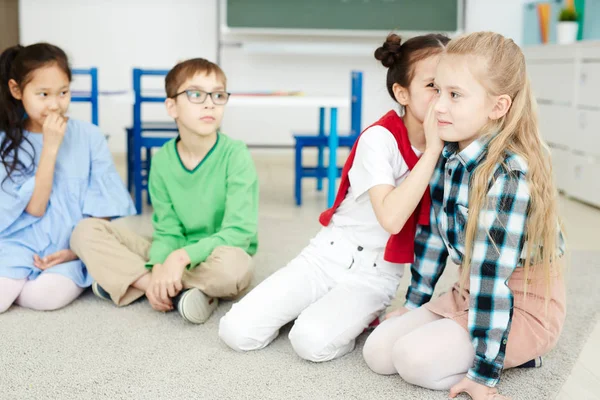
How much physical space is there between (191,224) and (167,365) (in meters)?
0.52

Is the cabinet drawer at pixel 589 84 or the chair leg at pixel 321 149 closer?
the cabinet drawer at pixel 589 84

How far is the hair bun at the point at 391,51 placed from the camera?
1.50 metres

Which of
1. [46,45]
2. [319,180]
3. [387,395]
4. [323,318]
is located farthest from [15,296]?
[319,180]

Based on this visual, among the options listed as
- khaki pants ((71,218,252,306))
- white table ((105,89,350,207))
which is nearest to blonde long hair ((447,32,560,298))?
khaki pants ((71,218,252,306))

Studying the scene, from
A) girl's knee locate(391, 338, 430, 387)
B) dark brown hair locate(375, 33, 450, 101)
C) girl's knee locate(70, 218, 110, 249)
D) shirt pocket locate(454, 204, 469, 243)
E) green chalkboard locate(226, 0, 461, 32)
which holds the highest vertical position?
green chalkboard locate(226, 0, 461, 32)

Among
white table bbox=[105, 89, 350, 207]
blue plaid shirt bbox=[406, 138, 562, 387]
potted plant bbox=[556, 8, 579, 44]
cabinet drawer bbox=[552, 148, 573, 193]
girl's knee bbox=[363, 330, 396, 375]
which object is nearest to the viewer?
blue plaid shirt bbox=[406, 138, 562, 387]

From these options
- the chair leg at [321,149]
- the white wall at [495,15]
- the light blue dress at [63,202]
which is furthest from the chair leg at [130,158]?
the white wall at [495,15]

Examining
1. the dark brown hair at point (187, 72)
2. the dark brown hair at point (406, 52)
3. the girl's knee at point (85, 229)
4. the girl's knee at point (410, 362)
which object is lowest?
the girl's knee at point (410, 362)

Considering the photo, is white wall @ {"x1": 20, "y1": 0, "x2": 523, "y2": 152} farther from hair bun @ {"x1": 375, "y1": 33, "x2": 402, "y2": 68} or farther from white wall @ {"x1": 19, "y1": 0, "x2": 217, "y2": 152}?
hair bun @ {"x1": 375, "y1": 33, "x2": 402, "y2": 68}

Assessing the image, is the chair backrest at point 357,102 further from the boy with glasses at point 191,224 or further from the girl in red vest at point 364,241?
the girl in red vest at point 364,241

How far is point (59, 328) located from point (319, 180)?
7.44 ft

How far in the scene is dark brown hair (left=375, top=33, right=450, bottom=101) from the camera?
1.46 m

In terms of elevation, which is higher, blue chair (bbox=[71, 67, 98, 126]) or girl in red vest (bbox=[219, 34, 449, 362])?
blue chair (bbox=[71, 67, 98, 126])

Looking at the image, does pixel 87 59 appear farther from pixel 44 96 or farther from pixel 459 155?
Result: pixel 459 155
